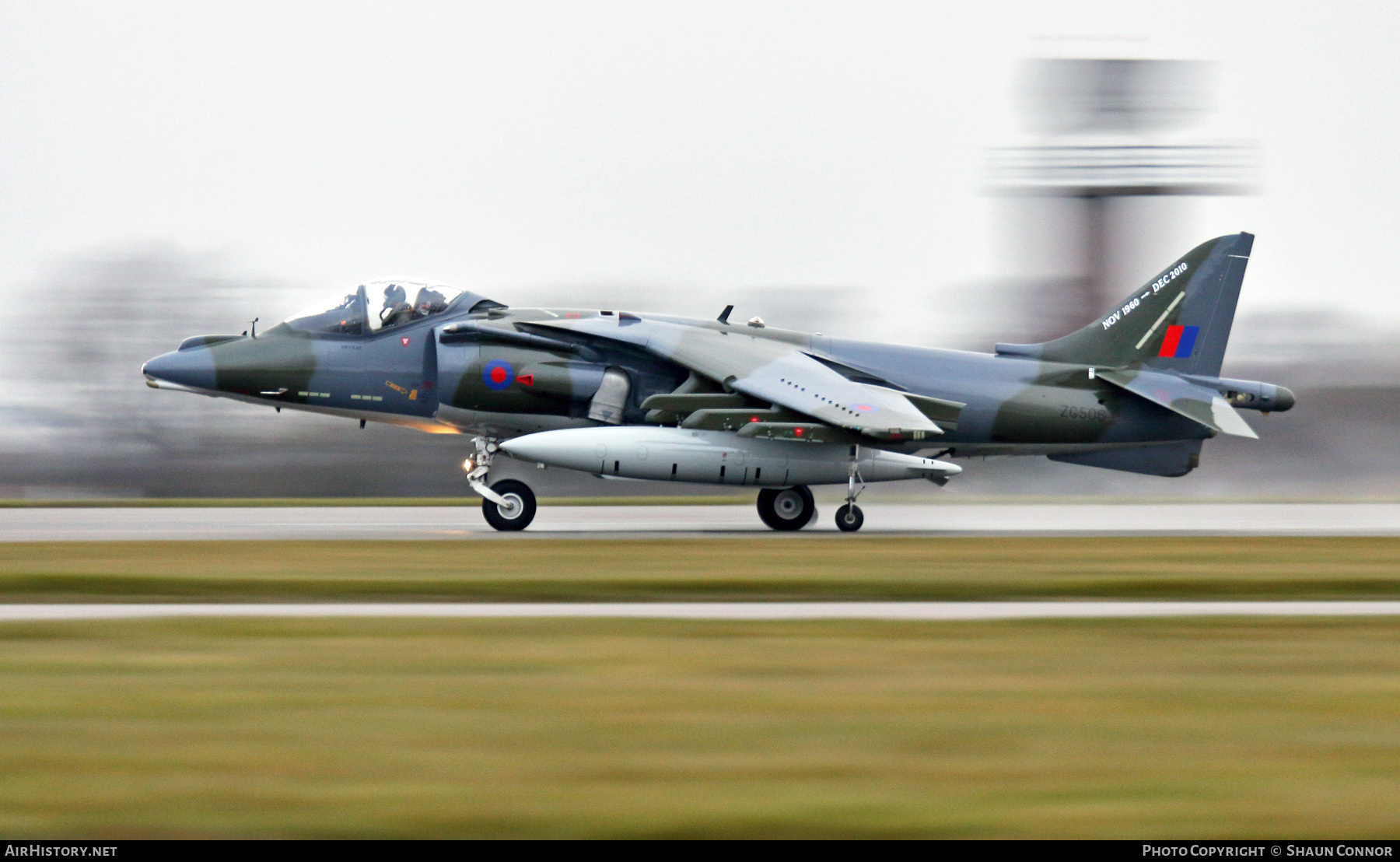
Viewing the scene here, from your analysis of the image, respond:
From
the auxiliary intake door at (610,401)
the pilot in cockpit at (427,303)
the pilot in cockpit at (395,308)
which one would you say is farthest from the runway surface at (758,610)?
the pilot in cockpit at (427,303)

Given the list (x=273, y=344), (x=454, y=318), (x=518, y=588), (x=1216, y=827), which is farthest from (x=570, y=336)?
(x=1216, y=827)

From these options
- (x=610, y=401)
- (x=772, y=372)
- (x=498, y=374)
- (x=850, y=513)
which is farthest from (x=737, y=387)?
(x=498, y=374)

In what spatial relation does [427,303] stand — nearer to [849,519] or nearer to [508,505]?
[508,505]

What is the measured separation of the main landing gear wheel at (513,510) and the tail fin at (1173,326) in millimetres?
7756

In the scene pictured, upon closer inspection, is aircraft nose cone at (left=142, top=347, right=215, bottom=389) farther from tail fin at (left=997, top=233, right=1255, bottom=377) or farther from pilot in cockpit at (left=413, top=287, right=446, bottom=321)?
tail fin at (left=997, top=233, right=1255, bottom=377)

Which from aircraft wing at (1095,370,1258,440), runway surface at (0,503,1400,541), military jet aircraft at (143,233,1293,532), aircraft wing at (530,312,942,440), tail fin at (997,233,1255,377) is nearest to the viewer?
aircraft wing at (530,312,942,440)

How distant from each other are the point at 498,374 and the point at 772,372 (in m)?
3.97

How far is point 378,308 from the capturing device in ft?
69.3

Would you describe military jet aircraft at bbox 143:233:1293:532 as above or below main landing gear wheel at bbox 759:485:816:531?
above

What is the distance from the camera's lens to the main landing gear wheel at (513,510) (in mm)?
20359

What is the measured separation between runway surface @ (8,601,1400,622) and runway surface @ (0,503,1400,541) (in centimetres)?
684

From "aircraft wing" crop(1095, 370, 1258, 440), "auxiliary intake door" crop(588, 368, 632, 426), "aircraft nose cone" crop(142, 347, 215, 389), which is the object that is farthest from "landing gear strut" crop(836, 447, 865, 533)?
"aircraft nose cone" crop(142, 347, 215, 389)

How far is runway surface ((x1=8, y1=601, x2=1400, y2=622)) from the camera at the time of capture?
11.3m

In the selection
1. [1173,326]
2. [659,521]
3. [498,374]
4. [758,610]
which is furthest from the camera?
[659,521]
